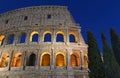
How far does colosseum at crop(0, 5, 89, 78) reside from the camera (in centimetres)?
2088

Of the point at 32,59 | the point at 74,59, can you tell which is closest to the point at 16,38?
the point at 32,59

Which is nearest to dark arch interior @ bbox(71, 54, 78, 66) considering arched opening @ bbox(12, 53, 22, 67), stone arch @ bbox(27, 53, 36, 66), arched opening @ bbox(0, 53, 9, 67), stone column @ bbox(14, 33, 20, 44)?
stone arch @ bbox(27, 53, 36, 66)

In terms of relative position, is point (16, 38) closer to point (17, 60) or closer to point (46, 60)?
point (17, 60)

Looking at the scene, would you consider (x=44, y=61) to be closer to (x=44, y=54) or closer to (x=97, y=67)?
(x=44, y=54)

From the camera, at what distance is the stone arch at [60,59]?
22469 millimetres

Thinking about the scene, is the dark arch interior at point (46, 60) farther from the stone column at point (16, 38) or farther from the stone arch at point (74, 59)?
the stone column at point (16, 38)

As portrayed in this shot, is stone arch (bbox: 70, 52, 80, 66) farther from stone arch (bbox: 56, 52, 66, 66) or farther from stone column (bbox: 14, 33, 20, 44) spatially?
stone column (bbox: 14, 33, 20, 44)

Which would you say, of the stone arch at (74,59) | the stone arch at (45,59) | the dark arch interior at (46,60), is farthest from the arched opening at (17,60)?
the stone arch at (74,59)

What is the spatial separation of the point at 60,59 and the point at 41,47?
11.5ft

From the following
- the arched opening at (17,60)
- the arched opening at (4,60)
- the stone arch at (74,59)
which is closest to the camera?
the arched opening at (17,60)

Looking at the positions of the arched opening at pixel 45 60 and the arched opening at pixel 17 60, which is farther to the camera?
the arched opening at pixel 17 60

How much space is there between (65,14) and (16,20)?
8781mm

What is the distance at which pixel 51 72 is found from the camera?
20.5 m

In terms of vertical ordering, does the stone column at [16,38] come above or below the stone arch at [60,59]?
above
